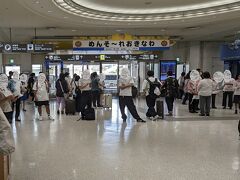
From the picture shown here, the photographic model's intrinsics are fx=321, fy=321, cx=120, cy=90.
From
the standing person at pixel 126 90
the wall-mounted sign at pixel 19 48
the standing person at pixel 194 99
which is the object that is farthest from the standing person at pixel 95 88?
the standing person at pixel 194 99

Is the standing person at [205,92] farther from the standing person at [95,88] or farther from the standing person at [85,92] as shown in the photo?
the standing person at [95,88]

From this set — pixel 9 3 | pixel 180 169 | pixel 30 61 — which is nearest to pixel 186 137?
pixel 180 169

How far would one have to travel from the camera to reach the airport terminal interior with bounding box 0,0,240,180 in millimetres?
5062

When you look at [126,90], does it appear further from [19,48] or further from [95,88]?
[19,48]

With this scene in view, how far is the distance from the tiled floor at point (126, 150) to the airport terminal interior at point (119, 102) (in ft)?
0.06

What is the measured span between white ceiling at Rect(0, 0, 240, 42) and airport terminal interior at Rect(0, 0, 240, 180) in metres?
0.04

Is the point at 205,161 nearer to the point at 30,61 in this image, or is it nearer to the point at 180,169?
the point at 180,169

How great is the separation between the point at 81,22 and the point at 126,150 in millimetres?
7434

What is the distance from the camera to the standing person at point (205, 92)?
10.5 m

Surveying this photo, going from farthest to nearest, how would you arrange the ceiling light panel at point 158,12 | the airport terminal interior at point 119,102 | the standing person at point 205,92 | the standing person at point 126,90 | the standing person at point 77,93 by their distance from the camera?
the standing person at point 77,93, the standing person at point 205,92, the ceiling light panel at point 158,12, the standing person at point 126,90, the airport terminal interior at point 119,102

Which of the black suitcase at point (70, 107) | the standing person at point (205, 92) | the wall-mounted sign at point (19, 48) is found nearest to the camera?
the standing person at point (205, 92)

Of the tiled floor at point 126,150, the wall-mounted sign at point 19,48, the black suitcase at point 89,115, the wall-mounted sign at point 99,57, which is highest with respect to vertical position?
the wall-mounted sign at point 19,48

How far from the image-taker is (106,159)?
5457 mm

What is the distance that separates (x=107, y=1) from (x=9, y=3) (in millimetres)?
3025
